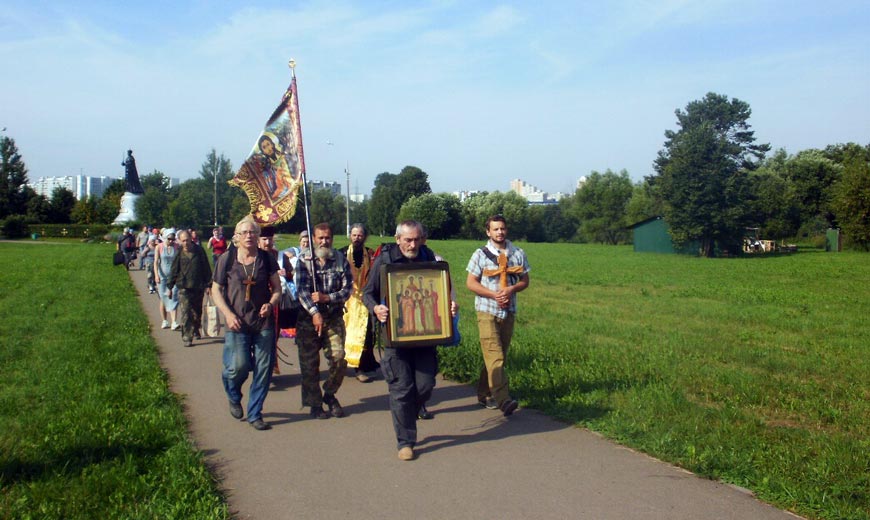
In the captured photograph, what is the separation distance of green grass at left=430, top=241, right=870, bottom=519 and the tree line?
96.9 feet

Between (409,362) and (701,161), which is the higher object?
(701,161)

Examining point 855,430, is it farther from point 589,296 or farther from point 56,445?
point 589,296

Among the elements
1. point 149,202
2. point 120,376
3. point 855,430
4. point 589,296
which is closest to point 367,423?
point 120,376

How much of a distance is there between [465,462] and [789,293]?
16.7 metres

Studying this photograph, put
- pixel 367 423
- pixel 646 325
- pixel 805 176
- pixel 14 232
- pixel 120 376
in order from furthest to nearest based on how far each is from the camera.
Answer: pixel 14 232 < pixel 805 176 < pixel 646 325 < pixel 120 376 < pixel 367 423

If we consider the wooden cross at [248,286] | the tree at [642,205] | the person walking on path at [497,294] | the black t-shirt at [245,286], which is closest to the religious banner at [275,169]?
the black t-shirt at [245,286]

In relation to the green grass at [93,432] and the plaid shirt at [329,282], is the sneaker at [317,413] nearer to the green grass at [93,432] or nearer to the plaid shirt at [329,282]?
the plaid shirt at [329,282]

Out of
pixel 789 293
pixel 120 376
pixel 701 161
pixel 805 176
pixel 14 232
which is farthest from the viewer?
pixel 14 232

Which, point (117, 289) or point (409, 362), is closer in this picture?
point (409, 362)

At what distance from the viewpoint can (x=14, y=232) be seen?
7831 centimetres

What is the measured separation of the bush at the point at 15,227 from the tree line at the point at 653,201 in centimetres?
50

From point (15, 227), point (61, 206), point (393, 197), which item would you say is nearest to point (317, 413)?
point (15, 227)

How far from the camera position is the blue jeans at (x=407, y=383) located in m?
5.96

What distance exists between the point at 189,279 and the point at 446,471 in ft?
23.9
